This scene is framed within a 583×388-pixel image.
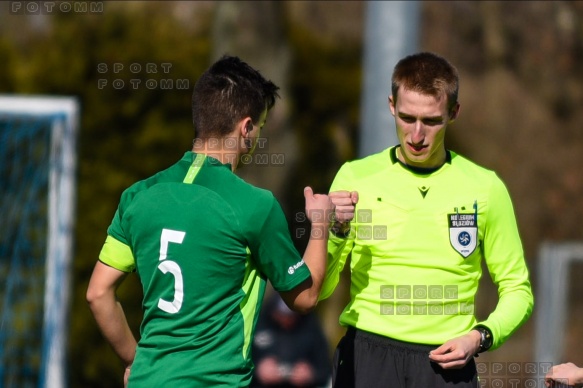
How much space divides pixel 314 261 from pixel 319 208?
0.19 meters

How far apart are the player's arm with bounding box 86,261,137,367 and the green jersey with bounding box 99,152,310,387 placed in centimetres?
23

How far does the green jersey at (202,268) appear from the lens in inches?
141

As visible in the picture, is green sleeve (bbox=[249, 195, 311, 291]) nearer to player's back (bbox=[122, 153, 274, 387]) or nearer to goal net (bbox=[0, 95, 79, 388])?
player's back (bbox=[122, 153, 274, 387])

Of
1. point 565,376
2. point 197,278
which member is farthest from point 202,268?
point 565,376

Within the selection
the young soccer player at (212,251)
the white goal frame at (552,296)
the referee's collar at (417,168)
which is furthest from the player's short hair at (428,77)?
the white goal frame at (552,296)

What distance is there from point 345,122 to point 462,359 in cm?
832

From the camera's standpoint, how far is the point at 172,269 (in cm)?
359

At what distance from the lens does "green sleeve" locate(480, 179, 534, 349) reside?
13.1 ft

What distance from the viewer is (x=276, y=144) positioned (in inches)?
420

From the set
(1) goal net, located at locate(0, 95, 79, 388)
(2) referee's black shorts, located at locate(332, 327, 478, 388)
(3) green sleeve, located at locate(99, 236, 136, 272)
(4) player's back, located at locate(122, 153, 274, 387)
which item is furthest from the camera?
(1) goal net, located at locate(0, 95, 79, 388)

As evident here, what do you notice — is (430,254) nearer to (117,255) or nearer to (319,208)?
(319,208)

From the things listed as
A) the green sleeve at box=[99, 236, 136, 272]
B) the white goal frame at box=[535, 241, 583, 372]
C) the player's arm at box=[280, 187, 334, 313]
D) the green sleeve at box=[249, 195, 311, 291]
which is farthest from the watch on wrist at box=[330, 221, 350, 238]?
the white goal frame at box=[535, 241, 583, 372]

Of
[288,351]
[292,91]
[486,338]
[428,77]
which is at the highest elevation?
[292,91]

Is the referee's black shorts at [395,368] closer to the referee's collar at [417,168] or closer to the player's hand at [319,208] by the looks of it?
the player's hand at [319,208]
